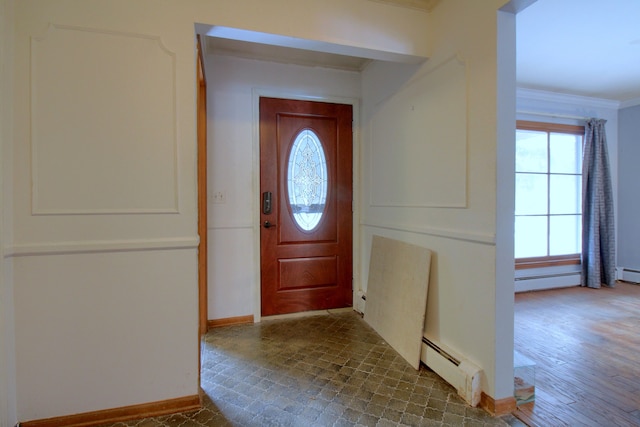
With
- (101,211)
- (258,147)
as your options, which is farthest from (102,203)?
(258,147)

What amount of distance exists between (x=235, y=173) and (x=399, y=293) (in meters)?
1.81

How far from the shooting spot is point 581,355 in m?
2.32

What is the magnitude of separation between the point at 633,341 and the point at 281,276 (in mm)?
3087

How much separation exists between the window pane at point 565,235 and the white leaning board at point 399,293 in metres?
3.06

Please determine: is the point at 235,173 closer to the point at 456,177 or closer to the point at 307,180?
the point at 307,180

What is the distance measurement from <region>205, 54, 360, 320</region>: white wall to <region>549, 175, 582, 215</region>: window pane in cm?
391

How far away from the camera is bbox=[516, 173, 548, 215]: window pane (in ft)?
13.4

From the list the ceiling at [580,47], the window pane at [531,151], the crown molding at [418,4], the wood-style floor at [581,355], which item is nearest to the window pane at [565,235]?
the wood-style floor at [581,355]

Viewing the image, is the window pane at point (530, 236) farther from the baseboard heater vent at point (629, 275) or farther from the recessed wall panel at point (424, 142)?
the recessed wall panel at point (424, 142)

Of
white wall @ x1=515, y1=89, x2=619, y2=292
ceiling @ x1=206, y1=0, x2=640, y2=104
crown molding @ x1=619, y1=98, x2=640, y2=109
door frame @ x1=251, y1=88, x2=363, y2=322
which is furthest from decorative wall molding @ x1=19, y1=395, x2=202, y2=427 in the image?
crown molding @ x1=619, y1=98, x2=640, y2=109

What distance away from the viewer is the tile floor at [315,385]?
5.28ft

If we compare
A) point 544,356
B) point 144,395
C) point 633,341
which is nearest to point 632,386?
point 544,356

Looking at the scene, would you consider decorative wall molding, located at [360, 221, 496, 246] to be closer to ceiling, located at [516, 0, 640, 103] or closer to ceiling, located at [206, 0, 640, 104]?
ceiling, located at [206, 0, 640, 104]

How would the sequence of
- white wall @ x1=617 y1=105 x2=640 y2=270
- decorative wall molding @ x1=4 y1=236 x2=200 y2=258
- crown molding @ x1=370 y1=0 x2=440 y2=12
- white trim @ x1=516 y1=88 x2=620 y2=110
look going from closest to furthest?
1. decorative wall molding @ x1=4 y1=236 x2=200 y2=258
2. crown molding @ x1=370 y1=0 x2=440 y2=12
3. white trim @ x1=516 y1=88 x2=620 y2=110
4. white wall @ x1=617 y1=105 x2=640 y2=270
